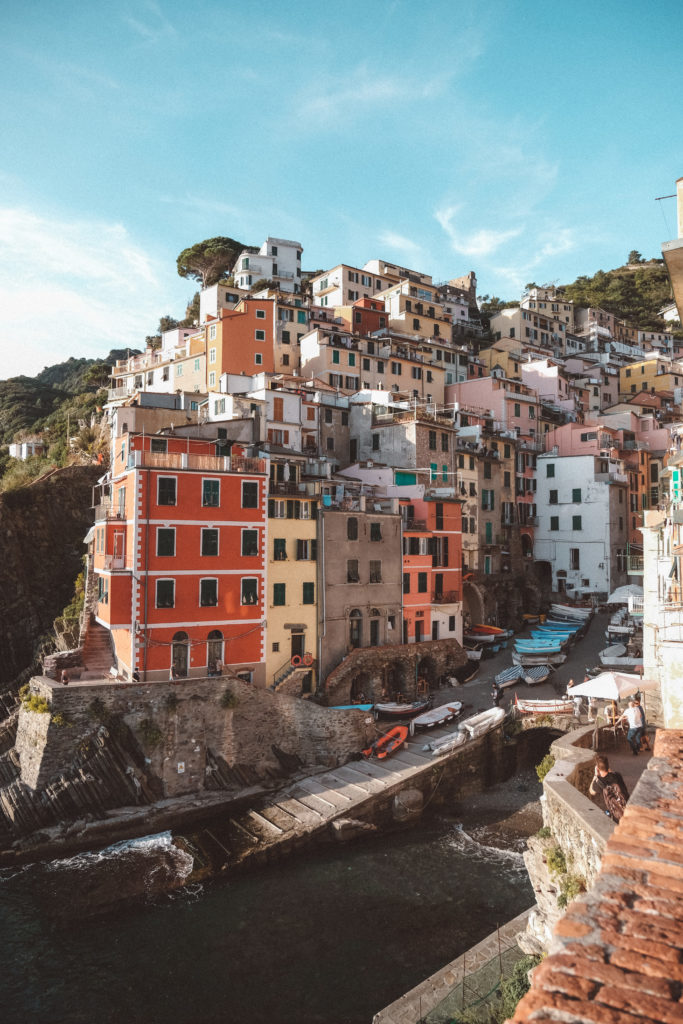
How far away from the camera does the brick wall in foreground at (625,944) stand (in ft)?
9.46

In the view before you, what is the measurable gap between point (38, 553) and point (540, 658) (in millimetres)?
35192

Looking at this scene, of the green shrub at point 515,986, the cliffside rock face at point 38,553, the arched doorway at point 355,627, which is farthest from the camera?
the cliffside rock face at point 38,553

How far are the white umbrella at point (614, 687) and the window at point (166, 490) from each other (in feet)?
62.1

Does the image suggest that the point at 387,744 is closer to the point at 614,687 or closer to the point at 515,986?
the point at 614,687

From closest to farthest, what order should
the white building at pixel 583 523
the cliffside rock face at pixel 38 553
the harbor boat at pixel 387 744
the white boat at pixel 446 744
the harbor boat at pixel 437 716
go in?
the white boat at pixel 446 744, the harbor boat at pixel 387 744, the harbor boat at pixel 437 716, the cliffside rock face at pixel 38 553, the white building at pixel 583 523

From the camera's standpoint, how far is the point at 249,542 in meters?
31.6

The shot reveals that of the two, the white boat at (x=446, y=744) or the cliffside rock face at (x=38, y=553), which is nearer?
the white boat at (x=446, y=744)

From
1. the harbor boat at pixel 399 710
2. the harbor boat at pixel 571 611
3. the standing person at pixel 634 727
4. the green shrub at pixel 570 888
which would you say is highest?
the standing person at pixel 634 727

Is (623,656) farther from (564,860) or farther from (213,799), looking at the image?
→ (564,860)

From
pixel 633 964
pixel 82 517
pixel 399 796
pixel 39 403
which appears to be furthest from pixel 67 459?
pixel 633 964

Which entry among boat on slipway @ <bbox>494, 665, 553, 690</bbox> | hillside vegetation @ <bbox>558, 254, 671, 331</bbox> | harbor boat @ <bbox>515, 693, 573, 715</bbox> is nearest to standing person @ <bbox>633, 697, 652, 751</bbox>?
harbor boat @ <bbox>515, 693, 573, 715</bbox>

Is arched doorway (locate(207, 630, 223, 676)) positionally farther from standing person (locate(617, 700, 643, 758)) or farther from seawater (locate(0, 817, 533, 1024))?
standing person (locate(617, 700, 643, 758))

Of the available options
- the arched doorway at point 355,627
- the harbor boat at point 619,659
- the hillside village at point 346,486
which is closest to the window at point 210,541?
the hillside village at point 346,486

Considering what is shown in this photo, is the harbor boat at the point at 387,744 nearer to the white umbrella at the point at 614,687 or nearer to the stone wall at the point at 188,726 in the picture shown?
the stone wall at the point at 188,726
